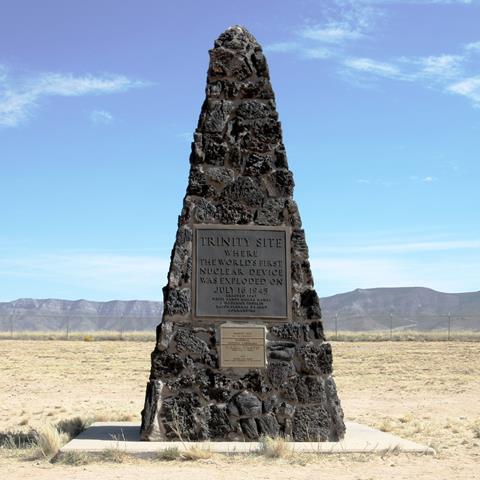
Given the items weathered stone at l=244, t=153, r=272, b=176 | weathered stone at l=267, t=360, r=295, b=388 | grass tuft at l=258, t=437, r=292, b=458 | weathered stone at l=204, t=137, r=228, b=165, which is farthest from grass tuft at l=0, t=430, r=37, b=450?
weathered stone at l=244, t=153, r=272, b=176

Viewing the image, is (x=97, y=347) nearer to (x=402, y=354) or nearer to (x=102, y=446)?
(x=402, y=354)

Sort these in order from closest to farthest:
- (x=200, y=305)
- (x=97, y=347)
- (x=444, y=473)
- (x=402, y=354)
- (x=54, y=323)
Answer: (x=444, y=473) → (x=200, y=305) → (x=402, y=354) → (x=97, y=347) → (x=54, y=323)

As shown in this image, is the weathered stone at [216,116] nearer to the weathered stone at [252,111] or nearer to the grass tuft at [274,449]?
the weathered stone at [252,111]

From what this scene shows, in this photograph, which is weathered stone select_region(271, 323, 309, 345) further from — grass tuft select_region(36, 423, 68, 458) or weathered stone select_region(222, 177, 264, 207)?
grass tuft select_region(36, 423, 68, 458)

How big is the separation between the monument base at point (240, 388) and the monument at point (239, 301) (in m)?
0.01

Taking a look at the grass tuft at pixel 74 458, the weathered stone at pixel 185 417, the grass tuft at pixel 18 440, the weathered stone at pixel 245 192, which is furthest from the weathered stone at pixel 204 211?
the grass tuft at pixel 18 440

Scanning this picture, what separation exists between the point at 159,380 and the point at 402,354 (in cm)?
2598

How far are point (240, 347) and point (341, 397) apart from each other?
933cm

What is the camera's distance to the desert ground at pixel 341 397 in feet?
27.5

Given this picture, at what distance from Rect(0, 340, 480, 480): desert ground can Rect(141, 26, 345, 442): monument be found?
86cm

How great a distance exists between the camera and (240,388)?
977cm

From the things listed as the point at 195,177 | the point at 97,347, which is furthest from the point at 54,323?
the point at 195,177

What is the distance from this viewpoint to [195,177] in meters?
10.1

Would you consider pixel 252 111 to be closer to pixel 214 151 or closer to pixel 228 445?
pixel 214 151
